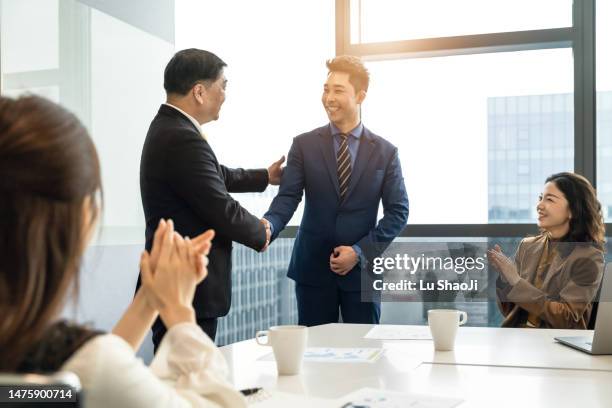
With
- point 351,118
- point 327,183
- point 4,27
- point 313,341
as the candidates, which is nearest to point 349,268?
point 327,183

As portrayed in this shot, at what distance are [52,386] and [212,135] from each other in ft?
12.7

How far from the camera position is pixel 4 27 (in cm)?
307

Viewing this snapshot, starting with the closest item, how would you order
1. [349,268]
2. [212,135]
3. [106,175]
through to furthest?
[349,268]
[106,175]
[212,135]

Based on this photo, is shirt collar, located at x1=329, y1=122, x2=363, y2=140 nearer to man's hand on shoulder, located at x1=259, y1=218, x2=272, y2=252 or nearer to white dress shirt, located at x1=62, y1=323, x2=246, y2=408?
man's hand on shoulder, located at x1=259, y1=218, x2=272, y2=252

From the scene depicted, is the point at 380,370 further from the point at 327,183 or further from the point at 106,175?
the point at 106,175

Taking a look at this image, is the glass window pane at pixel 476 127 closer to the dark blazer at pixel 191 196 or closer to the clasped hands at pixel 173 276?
the dark blazer at pixel 191 196

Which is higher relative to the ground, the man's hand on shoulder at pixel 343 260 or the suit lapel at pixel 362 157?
the suit lapel at pixel 362 157

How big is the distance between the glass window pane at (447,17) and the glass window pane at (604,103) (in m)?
0.19

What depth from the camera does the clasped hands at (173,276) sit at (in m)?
1.00

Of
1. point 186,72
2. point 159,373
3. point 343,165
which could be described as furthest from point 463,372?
point 343,165

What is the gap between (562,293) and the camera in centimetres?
256

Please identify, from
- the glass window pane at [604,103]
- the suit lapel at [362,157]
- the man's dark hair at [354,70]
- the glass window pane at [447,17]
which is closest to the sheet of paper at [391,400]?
the suit lapel at [362,157]

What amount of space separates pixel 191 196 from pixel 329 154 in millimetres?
968

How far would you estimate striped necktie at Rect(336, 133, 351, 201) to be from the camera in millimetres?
3203
